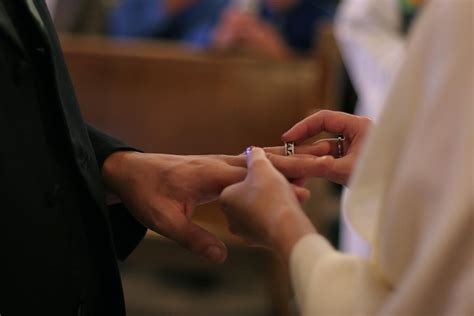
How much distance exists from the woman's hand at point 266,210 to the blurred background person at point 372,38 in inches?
61.3

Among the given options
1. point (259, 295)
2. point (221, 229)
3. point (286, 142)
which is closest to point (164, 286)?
point (259, 295)

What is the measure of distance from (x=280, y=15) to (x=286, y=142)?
186cm

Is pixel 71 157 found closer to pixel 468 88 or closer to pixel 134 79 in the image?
pixel 468 88

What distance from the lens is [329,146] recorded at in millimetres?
927

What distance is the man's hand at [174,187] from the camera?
34.3 inches

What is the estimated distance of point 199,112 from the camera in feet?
7.71

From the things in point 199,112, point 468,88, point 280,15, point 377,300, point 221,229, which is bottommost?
point 221,229

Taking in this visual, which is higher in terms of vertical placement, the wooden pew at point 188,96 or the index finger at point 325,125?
the index finger at point 325,125

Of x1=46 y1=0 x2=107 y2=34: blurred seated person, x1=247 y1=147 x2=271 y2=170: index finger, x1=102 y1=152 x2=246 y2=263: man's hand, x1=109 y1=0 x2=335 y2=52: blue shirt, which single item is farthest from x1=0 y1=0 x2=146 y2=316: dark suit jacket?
x1=46 y1=0 x2=107 y2=34: blurred seated person

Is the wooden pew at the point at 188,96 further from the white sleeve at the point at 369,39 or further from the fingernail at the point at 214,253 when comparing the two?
the fingernail at the point at 214,253

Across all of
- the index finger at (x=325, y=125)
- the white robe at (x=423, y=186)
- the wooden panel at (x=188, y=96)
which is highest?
the white robe at (x=423, y=186)

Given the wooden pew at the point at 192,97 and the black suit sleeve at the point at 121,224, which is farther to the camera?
the wooden pew at the point at 192,97

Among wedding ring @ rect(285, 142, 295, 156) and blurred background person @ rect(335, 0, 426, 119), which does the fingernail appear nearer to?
wedding ring @ rect(285, 142, 295, 156)

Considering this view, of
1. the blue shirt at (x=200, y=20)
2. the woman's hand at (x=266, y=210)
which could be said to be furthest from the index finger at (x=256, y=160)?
the blue shirt at (x=200, y=20)
